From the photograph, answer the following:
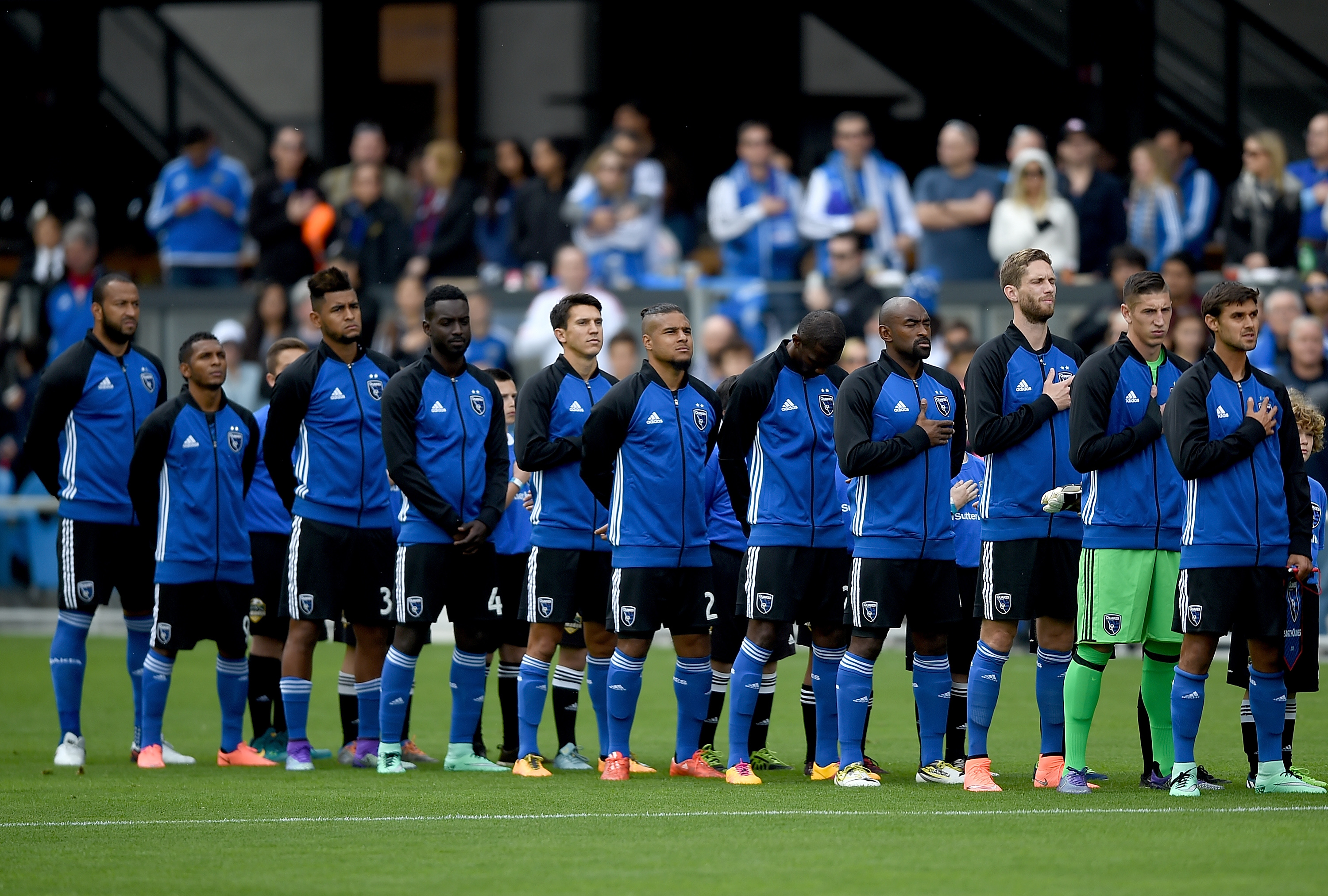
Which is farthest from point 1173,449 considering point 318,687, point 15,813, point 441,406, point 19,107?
point 19,107

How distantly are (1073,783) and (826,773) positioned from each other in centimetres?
134

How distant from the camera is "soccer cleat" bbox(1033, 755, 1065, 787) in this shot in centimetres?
941

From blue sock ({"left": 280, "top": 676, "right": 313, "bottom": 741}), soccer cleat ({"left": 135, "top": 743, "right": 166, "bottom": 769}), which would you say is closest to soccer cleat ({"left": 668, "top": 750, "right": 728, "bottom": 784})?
blue sock ({"left": 280, "top": 676, "right": 313, "bottom": 741})

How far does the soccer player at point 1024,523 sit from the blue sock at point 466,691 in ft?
9.12

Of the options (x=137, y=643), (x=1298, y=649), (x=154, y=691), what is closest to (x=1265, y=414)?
(x=1298, y=649)

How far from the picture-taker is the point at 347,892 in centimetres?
693

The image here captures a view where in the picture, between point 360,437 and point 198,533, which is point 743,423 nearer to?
point 360,437

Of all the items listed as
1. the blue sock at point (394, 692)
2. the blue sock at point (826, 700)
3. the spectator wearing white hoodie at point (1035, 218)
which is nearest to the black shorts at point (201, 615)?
the blue sock at point (394, 692)

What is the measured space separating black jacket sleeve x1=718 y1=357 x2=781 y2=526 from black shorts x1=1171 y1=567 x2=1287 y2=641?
2.27m

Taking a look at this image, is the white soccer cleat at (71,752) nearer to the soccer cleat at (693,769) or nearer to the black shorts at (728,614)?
the soccer cleat at (693,769)

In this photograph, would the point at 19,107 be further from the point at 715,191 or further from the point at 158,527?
the point at 158,527

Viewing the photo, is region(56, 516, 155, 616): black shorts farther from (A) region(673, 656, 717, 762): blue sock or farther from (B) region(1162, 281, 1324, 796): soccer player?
(B) region(1162, 281, 1324, 796): soccer player

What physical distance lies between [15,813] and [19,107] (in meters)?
18.6

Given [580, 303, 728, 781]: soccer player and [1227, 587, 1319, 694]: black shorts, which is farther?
[580, 303, 728, 781]: soccer player
